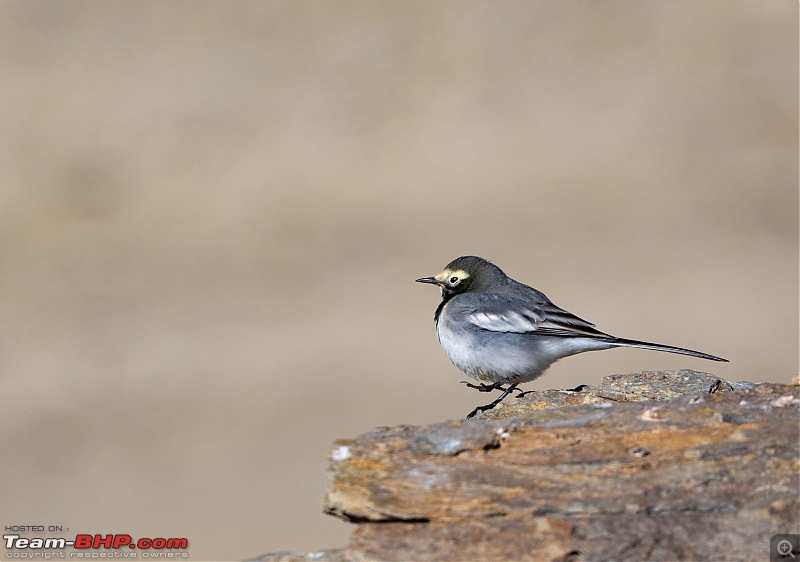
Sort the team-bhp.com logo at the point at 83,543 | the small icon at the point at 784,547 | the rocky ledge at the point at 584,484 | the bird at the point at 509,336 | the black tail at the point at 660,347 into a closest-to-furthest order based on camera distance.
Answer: the small icon at the point at 784,547, the rocky ledge at the point at 584,484, the black tail at the point at 660,347, the bird at the point at 509,336, the team-bhp.com logo at the point at 83,543

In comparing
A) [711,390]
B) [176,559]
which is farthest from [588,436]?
[176,559]

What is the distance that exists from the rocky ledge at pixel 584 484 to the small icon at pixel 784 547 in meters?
0.04

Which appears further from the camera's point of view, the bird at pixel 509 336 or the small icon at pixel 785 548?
the bird at pixel 509 336

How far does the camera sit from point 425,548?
545 cm

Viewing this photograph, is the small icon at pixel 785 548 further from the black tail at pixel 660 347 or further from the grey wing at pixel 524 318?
the grey wing at pixel 524 318

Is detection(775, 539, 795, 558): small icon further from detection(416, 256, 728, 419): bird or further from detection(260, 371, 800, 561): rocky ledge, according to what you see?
detection(416, 256, 728, 419): bird

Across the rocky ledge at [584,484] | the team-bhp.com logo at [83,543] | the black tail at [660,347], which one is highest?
the team-bhp.com logo at [83,543]

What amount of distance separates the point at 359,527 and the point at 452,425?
0.96 meters

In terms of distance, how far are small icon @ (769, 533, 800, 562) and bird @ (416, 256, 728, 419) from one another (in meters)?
3.47

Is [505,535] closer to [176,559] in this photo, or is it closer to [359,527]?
[359,527]

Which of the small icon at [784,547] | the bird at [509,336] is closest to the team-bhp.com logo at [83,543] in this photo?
the bird at [509,336]

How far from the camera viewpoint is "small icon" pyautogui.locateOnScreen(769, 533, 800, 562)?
509 cm

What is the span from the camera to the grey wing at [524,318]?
29.9 ft

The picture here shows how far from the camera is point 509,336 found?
9.25 metres
